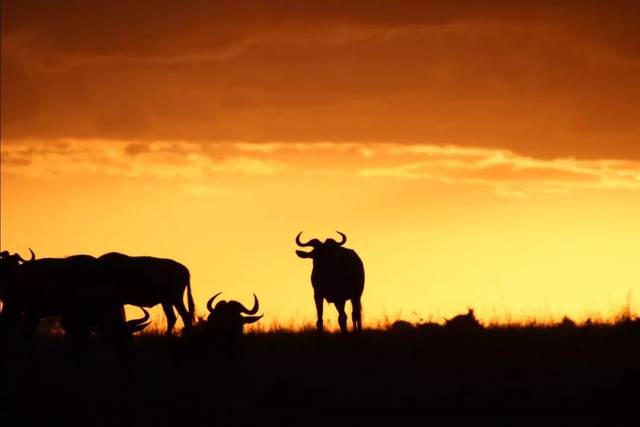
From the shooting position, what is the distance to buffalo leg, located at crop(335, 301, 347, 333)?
22891 millimetres

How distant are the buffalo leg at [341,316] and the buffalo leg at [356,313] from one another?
209 mm

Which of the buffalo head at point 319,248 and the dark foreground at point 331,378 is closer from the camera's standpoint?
the dark foreground at point 331,378

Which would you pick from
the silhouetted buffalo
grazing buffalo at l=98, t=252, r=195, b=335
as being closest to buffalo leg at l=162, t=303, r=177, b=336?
grazing buffalo at l=98, t=252, r=195, b=335

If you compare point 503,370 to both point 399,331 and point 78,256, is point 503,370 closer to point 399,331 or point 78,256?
point 399,331

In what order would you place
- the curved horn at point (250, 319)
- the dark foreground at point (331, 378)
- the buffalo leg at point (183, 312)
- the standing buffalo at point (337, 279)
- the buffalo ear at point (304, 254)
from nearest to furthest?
the dark foreground at point (331, 378), the curved horn at point (250, 319), the standing buffalo at point (337, 279), the buffalo ear at point (304, 254), the buffalo leg at point (183, 312)

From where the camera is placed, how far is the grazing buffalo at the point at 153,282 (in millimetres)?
24922

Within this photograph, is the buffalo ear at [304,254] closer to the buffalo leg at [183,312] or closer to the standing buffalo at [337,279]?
the standing buffalo at [337,279]

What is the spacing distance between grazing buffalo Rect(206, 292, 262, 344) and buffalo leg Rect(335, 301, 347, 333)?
5.75 ft

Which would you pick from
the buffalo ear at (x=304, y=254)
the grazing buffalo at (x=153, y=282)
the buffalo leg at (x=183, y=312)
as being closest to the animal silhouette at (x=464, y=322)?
the buffalo ear at (x=304, y=254)

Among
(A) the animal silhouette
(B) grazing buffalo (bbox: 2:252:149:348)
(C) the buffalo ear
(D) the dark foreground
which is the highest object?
(C) the buffalo ear

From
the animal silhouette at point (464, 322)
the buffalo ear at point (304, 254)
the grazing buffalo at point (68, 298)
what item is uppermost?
the buffalo ear at point (304, 254)

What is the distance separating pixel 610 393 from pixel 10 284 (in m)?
11.2

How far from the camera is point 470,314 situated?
23922mm

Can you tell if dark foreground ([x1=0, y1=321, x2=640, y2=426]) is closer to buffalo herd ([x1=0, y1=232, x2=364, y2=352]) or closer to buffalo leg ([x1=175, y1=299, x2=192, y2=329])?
buffalo herd ([x1=0, y1=232, x2=364, y2=352])
